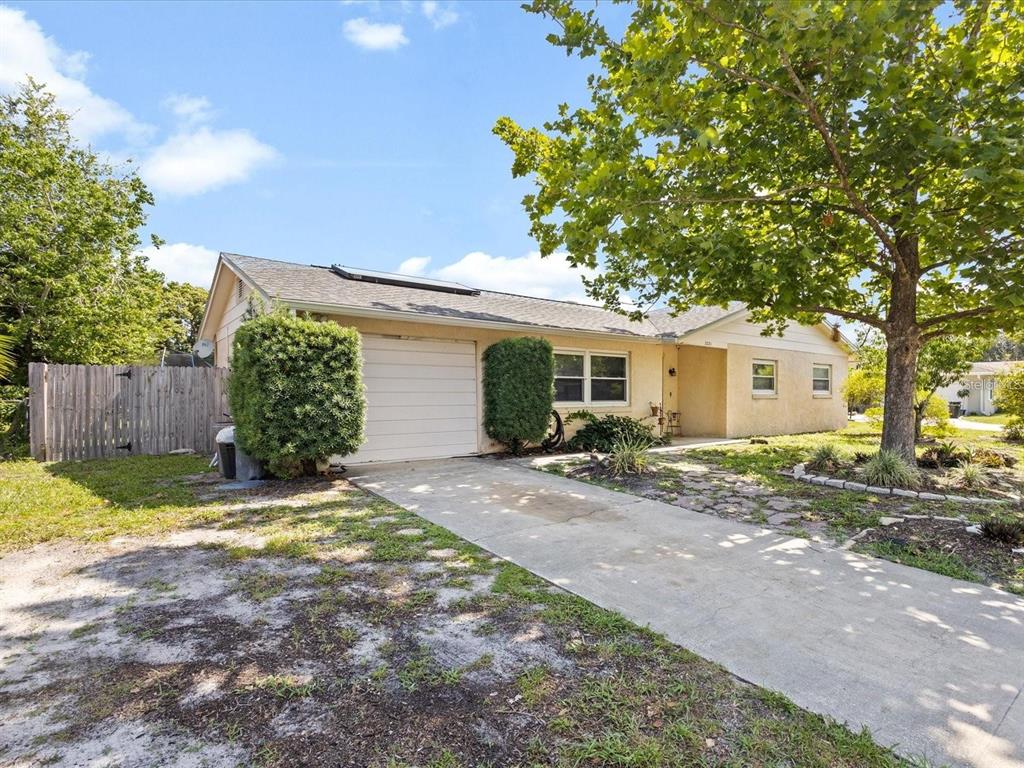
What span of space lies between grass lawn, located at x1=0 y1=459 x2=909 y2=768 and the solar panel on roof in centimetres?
715

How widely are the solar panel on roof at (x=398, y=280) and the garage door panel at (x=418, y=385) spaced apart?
2.56 meters

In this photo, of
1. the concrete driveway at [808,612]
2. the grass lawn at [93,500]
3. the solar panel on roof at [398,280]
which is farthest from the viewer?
the solar panel on roof at [398,280]

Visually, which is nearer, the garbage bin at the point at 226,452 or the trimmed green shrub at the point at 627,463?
the garbage bin at the point at 226,452

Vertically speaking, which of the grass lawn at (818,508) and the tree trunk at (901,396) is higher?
the tree trunk at (901,396)

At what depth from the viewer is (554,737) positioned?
2061 mm

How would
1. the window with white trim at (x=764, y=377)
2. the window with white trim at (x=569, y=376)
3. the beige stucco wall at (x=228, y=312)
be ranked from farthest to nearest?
the window with white trim at (x=764, y=377), the window with white trim at (x=569, y=376), the beige stucco wall at (x=228, y=312)

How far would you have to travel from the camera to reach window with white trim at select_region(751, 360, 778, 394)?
47.2 feet

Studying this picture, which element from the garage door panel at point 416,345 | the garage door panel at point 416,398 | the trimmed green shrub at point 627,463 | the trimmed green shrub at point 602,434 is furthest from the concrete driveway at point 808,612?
the trimmed green shrub at point 602,434

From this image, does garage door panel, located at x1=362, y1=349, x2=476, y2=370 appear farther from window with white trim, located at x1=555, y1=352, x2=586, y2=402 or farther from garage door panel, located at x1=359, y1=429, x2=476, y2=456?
window with white trim, located at x1=555, y1=352, x2=586, y2=402

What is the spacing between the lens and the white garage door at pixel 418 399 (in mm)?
8906

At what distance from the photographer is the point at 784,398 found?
14.9 meters

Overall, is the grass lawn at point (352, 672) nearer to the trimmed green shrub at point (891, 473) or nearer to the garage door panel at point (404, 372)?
the garage door panel at point (404, 372)

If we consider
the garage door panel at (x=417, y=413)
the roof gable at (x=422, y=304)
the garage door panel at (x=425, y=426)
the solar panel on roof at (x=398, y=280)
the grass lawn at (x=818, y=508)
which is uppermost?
the solar panel on roof at (x=398, y=280)

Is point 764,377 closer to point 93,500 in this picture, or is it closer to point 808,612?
point 808,612
